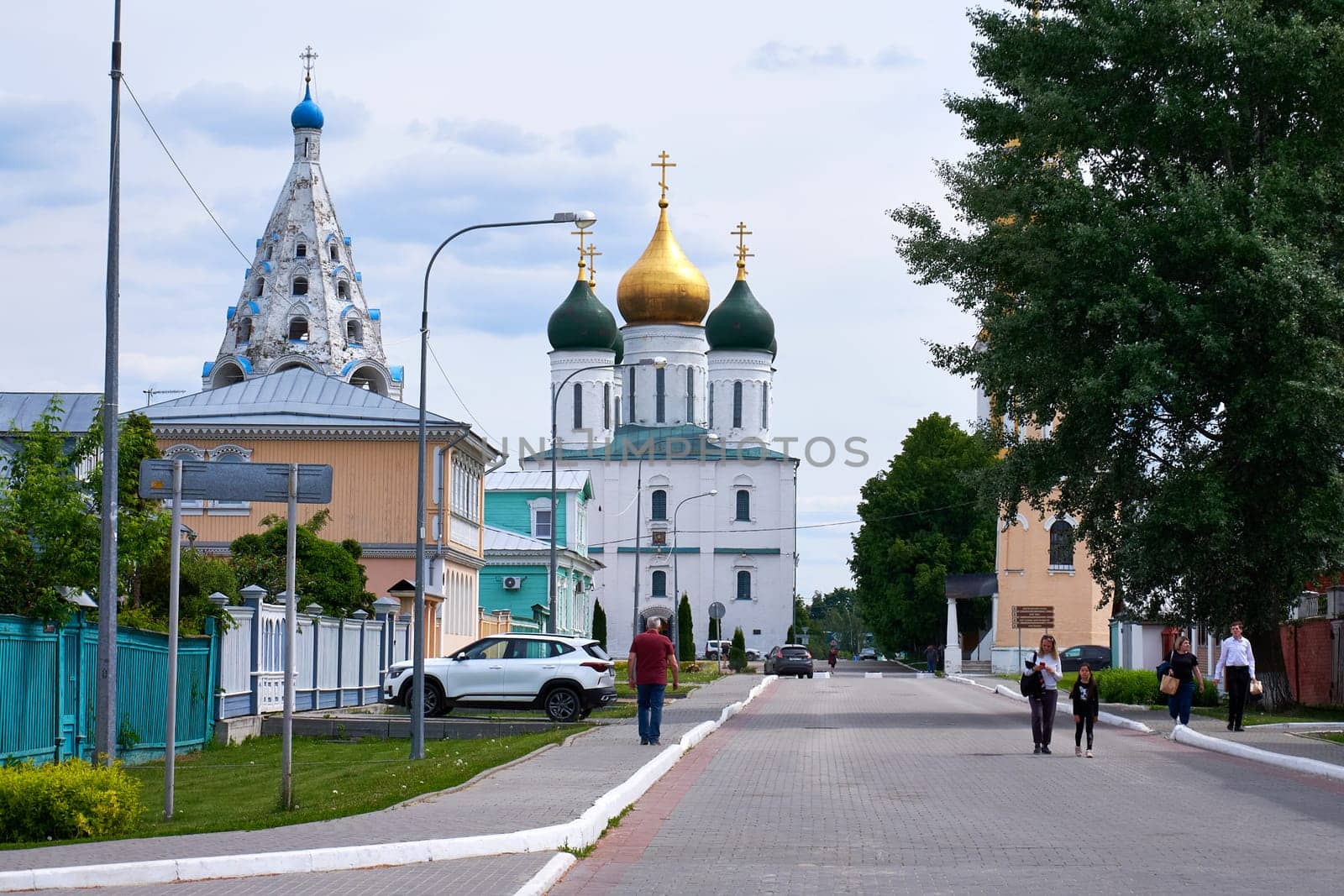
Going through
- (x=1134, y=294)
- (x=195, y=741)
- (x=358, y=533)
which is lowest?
(x=195, y=741)

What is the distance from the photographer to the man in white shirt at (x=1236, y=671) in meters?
23.5

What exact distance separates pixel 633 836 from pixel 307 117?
2654 inches

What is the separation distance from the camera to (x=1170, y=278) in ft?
90.4

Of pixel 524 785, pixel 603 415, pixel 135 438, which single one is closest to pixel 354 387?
pixel 135 438

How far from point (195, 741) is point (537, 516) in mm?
57378

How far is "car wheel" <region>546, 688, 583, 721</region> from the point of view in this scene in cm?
2761

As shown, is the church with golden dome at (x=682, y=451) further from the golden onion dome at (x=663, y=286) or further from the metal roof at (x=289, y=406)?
the metal roof at (x=289, y=406)

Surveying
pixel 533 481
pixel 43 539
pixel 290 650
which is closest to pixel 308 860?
pixel 290 650

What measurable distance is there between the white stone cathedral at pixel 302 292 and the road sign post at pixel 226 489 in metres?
60.4

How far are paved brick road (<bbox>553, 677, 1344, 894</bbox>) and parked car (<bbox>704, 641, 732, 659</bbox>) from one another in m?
64.7

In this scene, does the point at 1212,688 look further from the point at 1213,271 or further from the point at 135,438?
the point at 135,438

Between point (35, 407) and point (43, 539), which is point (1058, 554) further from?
point (43, 539)

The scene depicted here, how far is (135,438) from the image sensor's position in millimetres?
26391

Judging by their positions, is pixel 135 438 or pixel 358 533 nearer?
pixel 135 438
